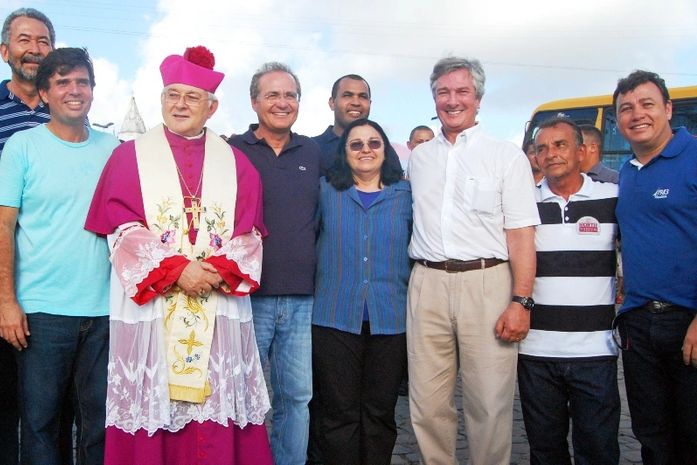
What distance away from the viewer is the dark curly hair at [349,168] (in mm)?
3939

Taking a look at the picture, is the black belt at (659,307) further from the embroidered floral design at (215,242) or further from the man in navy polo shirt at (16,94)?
the man in navy polo shirt at (16,94)

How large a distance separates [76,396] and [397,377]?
1.72 meters

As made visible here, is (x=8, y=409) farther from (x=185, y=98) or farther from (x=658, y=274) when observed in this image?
(x=658, y=274)

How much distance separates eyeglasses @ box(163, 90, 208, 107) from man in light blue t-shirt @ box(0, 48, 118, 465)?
1.44 ft

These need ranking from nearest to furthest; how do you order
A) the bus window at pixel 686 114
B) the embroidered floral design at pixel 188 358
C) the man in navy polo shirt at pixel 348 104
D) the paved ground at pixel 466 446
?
1. the embroidered floral design at pixel 188 358
2. the paved ground at pixel 466 446
3. the man in navy polo shirt at pixel 348 104
4. the bus window at pixel 686 114

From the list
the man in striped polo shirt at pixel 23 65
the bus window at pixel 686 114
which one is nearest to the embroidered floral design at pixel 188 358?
the man in striped polo shirt at pixel 23 65

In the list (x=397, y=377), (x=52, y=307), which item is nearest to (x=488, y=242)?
(x=397, y=377)

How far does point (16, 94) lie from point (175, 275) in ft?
5.30

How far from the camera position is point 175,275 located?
3182 millimetres

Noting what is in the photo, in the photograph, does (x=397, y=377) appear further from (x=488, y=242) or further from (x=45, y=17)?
(x=45, y=17)

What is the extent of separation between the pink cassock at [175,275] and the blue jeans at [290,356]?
0.34 m

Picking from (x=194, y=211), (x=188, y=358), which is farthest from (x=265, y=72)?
(x=188, y=358)

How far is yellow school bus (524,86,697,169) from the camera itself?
10836 mm

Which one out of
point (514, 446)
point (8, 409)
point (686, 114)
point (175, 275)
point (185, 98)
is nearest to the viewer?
point (175, 275)
